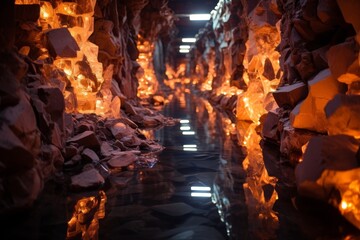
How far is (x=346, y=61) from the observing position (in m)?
4.78

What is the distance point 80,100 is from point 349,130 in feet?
23.6

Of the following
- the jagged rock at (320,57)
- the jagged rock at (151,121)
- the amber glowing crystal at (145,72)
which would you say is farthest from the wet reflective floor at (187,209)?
the amber glowing crystal at (145,72)

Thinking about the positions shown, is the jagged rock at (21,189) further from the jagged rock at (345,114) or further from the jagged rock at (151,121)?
the jagged rock at (151,121)

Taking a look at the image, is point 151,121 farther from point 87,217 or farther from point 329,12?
point 87,217

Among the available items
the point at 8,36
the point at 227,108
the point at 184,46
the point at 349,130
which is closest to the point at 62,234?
the point at 8,36

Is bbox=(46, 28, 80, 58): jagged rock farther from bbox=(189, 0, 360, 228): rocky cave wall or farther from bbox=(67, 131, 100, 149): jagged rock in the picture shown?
bbox=(189, 0, 360, 228): rocky cave wall

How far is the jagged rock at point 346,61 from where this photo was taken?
462 centimetres

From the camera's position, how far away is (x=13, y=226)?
355 centimetres

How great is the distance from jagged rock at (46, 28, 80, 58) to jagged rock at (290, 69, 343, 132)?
522 centimetres

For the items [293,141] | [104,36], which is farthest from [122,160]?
[104,36]

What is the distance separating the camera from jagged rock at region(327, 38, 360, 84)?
15.1ft

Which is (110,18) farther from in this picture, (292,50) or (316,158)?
(316,158)

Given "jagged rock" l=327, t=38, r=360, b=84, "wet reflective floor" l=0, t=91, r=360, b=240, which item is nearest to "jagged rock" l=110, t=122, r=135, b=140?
"wet reflective floor" l=0, t=91, r=360, b=240

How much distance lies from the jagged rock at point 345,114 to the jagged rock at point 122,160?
3667 mm
